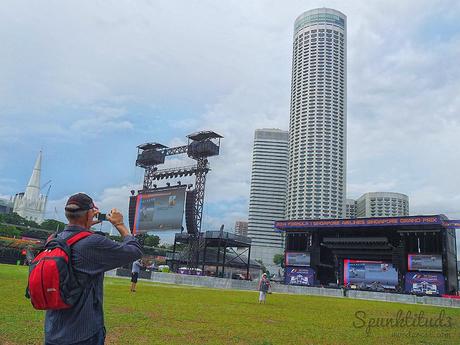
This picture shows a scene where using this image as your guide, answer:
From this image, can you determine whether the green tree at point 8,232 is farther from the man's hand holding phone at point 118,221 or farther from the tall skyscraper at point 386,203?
the tall skyscraper at point 386,203

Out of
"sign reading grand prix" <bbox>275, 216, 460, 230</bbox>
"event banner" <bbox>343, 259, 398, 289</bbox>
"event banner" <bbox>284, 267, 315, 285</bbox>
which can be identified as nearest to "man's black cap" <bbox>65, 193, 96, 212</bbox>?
"sign reading grand prix" <bbox>275, 216, 460, 230</bbox>

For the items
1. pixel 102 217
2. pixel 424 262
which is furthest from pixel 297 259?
pixel 102 217

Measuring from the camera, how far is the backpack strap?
311cm

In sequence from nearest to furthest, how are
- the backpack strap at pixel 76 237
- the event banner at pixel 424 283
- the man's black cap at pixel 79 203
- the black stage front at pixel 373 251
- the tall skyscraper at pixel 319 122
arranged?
the backpack strap at pixel 76 237
the man's black cap at pixel 79 203
the event banner at pixel 424 283
the black stage front at pixel 373 251
the tall skyscraper at pixel 319 122

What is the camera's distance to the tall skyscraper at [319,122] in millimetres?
151875

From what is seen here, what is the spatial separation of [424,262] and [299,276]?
55.0 ft

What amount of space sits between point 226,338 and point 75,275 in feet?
19.0

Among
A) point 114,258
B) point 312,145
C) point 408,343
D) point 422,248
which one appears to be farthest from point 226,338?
point 312,145

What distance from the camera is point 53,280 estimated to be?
9.30ft

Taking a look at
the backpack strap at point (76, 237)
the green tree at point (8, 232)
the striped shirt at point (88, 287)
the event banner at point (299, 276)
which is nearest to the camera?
the striped shirt at point (88, 287)

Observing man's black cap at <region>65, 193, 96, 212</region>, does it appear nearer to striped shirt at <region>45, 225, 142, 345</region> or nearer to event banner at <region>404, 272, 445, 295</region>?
striped shirt at <region>45, 225, 142, 345</region>

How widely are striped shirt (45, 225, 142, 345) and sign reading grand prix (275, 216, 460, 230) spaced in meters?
52.7

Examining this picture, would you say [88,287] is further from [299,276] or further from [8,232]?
[8,232]

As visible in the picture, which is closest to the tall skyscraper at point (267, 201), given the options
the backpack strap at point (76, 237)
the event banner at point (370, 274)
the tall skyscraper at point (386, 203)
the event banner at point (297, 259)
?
the tall skyscraper at point (386, 203)
